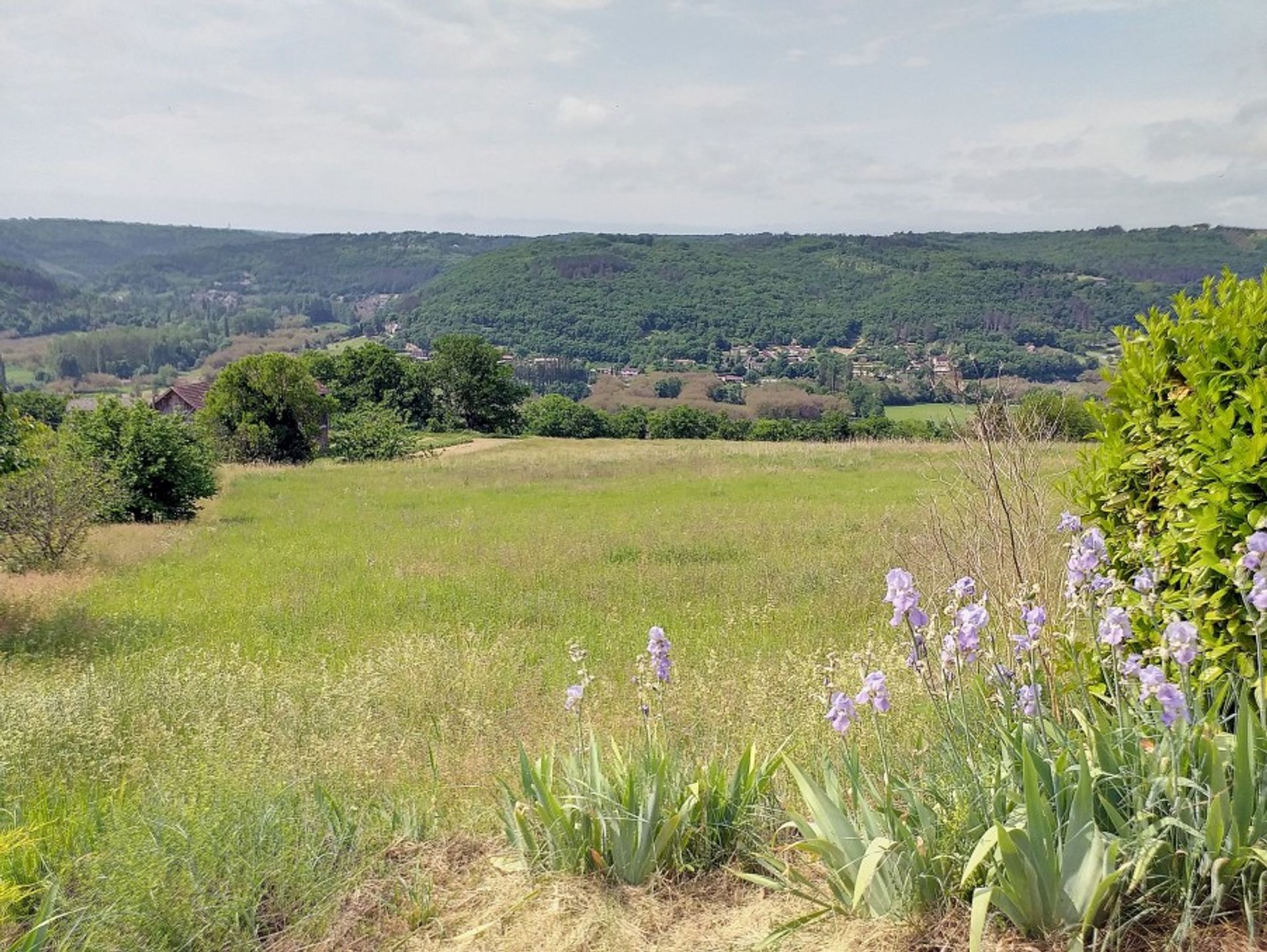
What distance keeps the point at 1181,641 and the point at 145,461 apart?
21809 mm

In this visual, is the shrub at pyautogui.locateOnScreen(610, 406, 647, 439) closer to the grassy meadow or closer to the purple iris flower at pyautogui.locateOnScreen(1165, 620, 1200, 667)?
the grassy meadow

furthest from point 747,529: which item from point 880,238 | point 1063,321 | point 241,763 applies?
point 880,238

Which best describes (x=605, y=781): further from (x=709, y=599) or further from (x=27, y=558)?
(x=27, y=558)

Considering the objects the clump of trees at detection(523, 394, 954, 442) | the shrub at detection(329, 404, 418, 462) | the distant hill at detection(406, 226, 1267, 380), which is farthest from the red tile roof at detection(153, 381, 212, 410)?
the distant hill at detection(406, 226, 1267, 380)

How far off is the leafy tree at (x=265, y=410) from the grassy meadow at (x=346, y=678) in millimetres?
24212

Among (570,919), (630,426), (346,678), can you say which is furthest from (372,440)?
(570,919)

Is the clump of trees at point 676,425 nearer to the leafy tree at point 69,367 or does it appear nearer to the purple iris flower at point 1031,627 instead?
the purple iris flower at point 1031,627

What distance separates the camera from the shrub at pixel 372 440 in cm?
4391

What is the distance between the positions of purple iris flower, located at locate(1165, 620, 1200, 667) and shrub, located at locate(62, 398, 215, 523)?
21.0 m

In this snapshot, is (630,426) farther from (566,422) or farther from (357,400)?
(357,400)

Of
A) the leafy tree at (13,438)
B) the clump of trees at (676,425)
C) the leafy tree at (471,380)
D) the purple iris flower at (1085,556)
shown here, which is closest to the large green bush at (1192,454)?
the purple iris flower at (1085,556)

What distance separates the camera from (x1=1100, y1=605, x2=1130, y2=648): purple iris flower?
2.71m

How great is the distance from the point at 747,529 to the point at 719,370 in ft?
350

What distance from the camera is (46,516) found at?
44.8 feet
